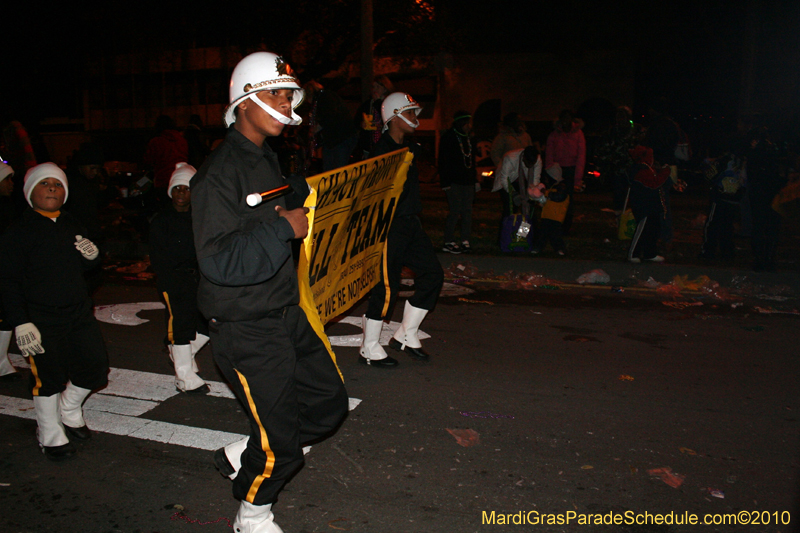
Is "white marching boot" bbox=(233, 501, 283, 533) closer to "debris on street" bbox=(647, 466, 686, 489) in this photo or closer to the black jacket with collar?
the black jacket with collar

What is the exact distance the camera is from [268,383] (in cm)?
299

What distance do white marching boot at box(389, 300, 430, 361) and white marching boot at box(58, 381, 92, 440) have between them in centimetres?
254

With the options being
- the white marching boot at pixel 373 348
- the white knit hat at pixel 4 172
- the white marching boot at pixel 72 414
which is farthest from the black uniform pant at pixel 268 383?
the white knit hat at pixel 4 172

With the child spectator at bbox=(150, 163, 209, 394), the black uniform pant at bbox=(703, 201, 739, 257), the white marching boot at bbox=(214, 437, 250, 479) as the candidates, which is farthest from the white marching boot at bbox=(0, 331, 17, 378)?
the black uniform pant at bbox=(703, 201, 739, 257)

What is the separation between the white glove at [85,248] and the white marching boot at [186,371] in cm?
107

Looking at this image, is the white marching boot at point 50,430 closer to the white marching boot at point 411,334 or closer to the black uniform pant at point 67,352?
the black uniform pant at point 67,352

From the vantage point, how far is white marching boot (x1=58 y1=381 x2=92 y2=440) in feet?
14.0

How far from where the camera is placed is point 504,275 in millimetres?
9336

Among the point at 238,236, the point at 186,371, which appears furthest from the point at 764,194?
the point at 238,236

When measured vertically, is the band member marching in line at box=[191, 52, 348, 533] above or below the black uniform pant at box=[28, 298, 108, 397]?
above

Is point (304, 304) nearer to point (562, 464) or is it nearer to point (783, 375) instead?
point (562, 464)

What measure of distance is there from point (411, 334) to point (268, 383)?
9.64ft

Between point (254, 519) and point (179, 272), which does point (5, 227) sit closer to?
point (179, 272)

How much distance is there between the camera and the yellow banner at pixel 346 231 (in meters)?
3.59
